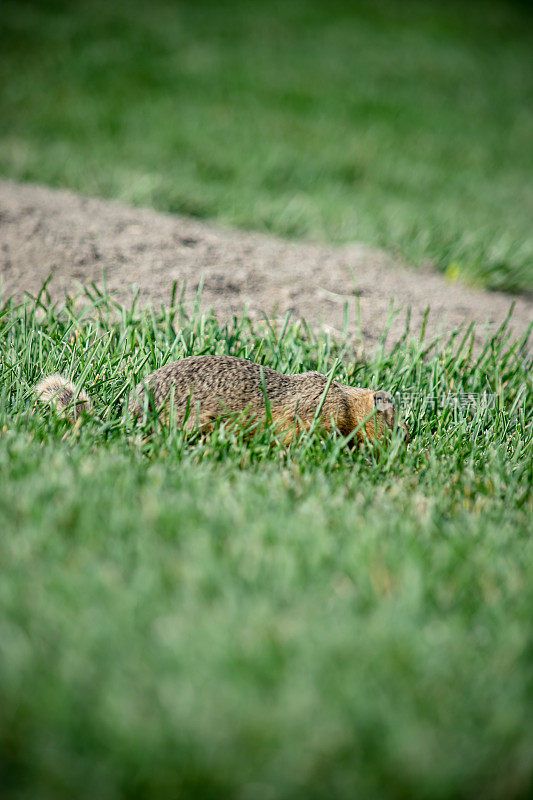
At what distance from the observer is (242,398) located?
266 centimetres

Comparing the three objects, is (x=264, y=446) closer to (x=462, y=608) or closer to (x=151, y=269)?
(x=462, y=608)

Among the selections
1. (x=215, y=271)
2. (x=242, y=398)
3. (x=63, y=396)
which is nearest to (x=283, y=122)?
(x=215, y=271)

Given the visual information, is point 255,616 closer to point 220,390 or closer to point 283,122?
point 220,390

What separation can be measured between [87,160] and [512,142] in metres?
7.60

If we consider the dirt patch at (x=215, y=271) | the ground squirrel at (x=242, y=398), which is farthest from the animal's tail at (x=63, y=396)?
the dirt patch at (x=215, y=271)

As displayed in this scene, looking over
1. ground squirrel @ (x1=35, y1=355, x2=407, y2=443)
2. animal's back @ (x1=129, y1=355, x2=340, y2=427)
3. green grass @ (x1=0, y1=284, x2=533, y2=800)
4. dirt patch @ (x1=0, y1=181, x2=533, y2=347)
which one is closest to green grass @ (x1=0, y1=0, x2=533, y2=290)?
dirt patch @ (x1=0, y1=181, x2=533, y2=347)

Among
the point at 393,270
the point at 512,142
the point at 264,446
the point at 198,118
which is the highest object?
the point at 512,142

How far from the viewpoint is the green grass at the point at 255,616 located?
4.07 feet

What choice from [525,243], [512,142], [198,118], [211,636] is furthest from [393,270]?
[512,142]

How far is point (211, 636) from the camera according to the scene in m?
1.44

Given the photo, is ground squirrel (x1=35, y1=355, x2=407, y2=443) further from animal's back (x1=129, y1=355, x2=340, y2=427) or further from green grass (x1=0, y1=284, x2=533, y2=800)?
green grass (x1=0, y1=284, x2=533, y2=800)

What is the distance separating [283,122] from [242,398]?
8.12 metres

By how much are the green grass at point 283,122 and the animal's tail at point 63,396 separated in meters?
3.17

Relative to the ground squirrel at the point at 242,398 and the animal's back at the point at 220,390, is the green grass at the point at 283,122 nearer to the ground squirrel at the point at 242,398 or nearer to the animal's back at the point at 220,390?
the ground squirrel at the point at 242,398
